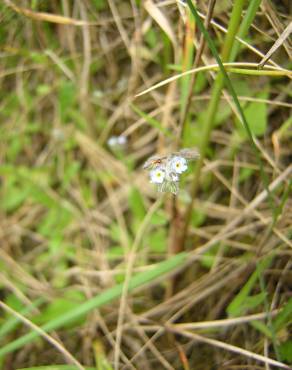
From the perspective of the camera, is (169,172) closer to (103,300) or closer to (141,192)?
(103,300)

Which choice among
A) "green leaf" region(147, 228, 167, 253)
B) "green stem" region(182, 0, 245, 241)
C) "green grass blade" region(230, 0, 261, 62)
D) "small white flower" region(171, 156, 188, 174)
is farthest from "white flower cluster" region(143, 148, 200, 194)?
"green leaf" region(147, 228, 167, 253)

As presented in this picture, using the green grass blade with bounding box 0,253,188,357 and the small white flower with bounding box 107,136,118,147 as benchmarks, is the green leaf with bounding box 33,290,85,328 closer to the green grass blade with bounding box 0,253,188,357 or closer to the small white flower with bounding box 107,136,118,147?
the green grass blade with bounding box 0,253,188,357

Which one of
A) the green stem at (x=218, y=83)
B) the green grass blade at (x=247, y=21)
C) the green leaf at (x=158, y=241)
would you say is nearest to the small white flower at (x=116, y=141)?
the green leaf at (x=158, y=241)

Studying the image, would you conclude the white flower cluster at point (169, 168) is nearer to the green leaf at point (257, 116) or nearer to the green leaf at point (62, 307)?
the green leaf at point (257, 116)

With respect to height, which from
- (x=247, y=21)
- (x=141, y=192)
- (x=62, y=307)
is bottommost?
(x=62, y=307)

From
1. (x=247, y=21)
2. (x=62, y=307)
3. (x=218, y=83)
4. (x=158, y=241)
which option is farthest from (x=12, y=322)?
(x=247, y=21)

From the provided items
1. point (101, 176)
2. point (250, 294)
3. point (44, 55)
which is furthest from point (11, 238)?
point (250, 294)
